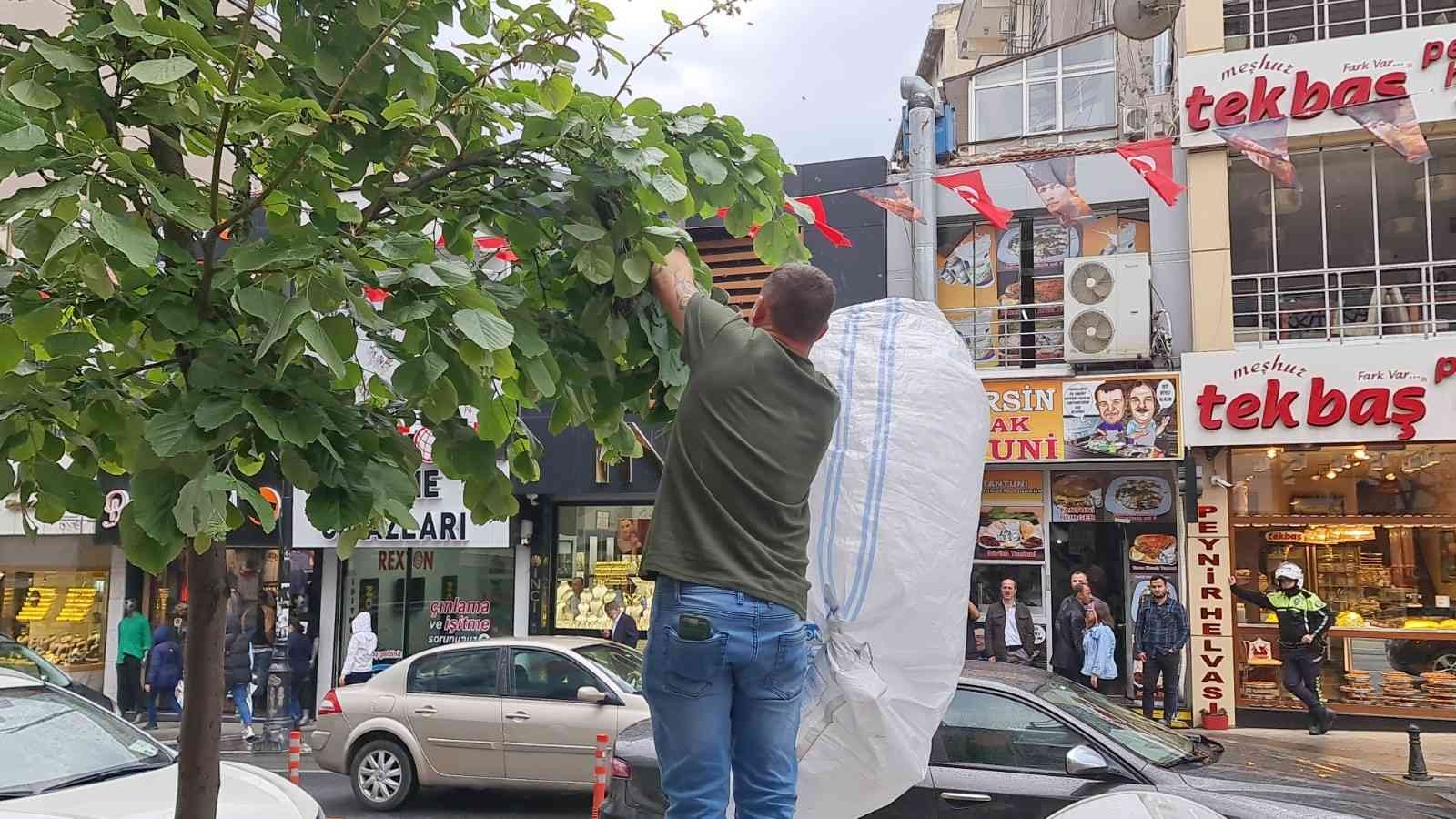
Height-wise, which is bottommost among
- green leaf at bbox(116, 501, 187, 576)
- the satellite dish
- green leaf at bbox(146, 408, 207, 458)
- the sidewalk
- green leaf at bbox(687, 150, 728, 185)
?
the sidewalk

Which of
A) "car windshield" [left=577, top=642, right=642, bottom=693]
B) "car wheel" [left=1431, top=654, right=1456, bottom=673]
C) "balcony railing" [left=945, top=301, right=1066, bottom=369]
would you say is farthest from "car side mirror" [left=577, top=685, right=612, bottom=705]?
"car wheel" [left=1431, top=654, right=1456, bottom=673]

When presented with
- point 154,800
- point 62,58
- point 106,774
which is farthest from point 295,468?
point 106,774

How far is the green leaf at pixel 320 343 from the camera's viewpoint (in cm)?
232

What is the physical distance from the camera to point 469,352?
2.54 metres

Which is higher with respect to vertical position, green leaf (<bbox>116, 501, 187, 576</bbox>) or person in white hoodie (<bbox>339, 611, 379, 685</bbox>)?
green leaf (<bbox>116, 501, 187, 576</bbox>)

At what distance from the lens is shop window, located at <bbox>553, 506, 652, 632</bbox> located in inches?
759

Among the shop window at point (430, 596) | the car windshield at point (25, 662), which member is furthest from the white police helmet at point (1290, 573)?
the car windshield at point (25, 662)

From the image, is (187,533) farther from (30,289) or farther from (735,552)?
(735,552)

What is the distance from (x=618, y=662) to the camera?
1116 cm

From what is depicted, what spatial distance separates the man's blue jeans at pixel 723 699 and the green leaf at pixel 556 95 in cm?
121

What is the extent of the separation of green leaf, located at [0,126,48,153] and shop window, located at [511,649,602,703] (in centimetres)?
894

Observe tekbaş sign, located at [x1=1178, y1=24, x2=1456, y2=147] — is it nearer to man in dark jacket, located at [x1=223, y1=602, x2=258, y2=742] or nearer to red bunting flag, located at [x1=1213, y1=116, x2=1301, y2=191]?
red bunting flag, located at [x1=1213, y1=116, x2=1301, y2=191]

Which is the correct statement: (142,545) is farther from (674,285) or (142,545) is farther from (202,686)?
(674,285)

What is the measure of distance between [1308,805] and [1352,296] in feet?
40.6
